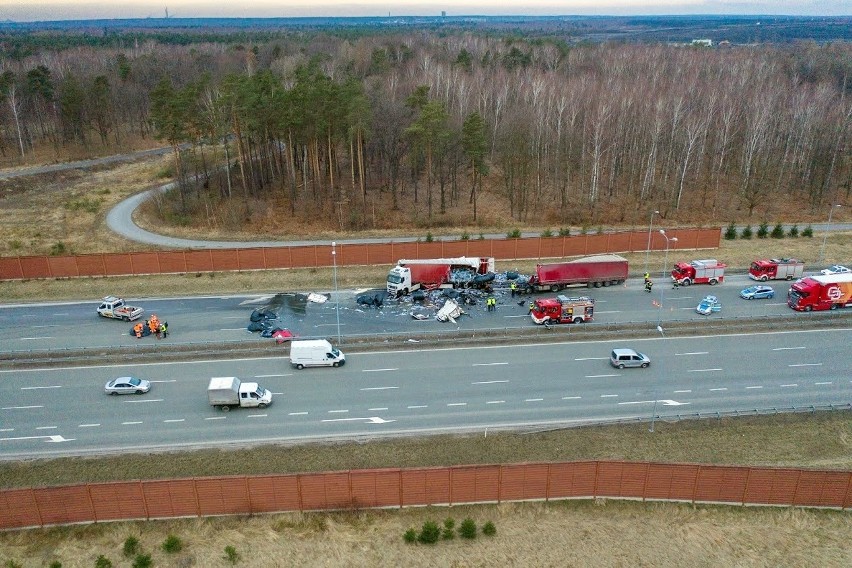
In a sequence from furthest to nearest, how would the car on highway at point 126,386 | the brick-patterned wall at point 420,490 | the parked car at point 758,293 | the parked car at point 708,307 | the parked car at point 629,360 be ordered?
1. the parked car at point 758,293
2. the parked car at point 708,307
3. the parked car at point 629,360
4. the car on highway at point 126,386
5. the brick-patterned wall at point 420,490

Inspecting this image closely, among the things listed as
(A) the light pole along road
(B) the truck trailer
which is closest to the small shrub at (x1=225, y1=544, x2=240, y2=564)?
(A) the light pole along road

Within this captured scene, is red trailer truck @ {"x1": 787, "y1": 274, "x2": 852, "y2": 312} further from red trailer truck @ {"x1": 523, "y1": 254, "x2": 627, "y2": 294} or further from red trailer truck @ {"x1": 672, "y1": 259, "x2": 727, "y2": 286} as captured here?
red trailer truck @ {"x1": 523, "y1": 254, "x2": 627, "y2": 294}

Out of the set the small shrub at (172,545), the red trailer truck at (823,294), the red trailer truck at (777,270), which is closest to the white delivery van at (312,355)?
the small shrub at (172,545)

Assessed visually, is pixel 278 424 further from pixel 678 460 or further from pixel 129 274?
pixel 129 274

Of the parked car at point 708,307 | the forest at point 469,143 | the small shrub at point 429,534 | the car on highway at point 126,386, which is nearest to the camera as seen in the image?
the small shrub at point 429,534

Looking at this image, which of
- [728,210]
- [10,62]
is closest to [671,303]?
[728,210]

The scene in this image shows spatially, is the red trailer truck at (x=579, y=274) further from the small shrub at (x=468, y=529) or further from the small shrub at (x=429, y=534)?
the small shrub at (x=429, y=534)

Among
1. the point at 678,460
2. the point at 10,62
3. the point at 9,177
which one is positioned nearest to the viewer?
the point at 678,460
